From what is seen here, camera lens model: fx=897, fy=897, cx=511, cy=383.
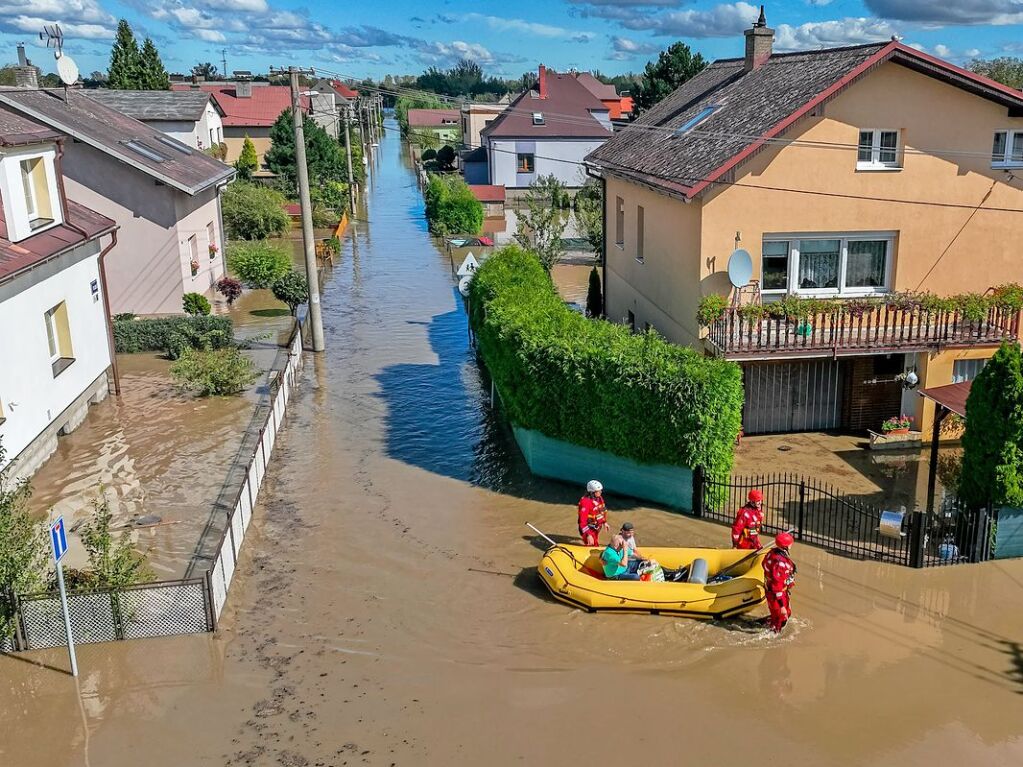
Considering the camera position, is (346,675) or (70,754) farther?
(346,675)

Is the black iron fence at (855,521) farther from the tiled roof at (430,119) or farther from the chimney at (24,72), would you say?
the tiled roof at (430,119)

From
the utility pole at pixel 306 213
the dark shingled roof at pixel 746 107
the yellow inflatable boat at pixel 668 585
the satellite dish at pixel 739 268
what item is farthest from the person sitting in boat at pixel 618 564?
the utility pole at pixel 306 213

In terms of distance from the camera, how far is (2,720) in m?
10.3

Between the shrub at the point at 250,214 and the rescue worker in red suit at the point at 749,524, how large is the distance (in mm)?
35631

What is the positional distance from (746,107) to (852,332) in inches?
237

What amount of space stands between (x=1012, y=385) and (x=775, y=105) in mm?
8914

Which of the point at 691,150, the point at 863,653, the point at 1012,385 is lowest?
the point at 863,653

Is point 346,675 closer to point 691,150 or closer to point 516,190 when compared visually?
point 691,150

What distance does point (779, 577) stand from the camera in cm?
1162

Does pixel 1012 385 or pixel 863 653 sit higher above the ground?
pixel 1012 385

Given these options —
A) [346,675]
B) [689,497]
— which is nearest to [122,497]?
[346,675]

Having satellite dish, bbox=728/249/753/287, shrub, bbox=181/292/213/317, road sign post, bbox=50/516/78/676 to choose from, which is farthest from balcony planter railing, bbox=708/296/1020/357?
shrub, bbox=181/292/213/317

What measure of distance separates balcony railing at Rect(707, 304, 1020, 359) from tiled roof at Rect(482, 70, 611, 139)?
47.5 m

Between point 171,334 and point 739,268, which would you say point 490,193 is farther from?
point 739,268
